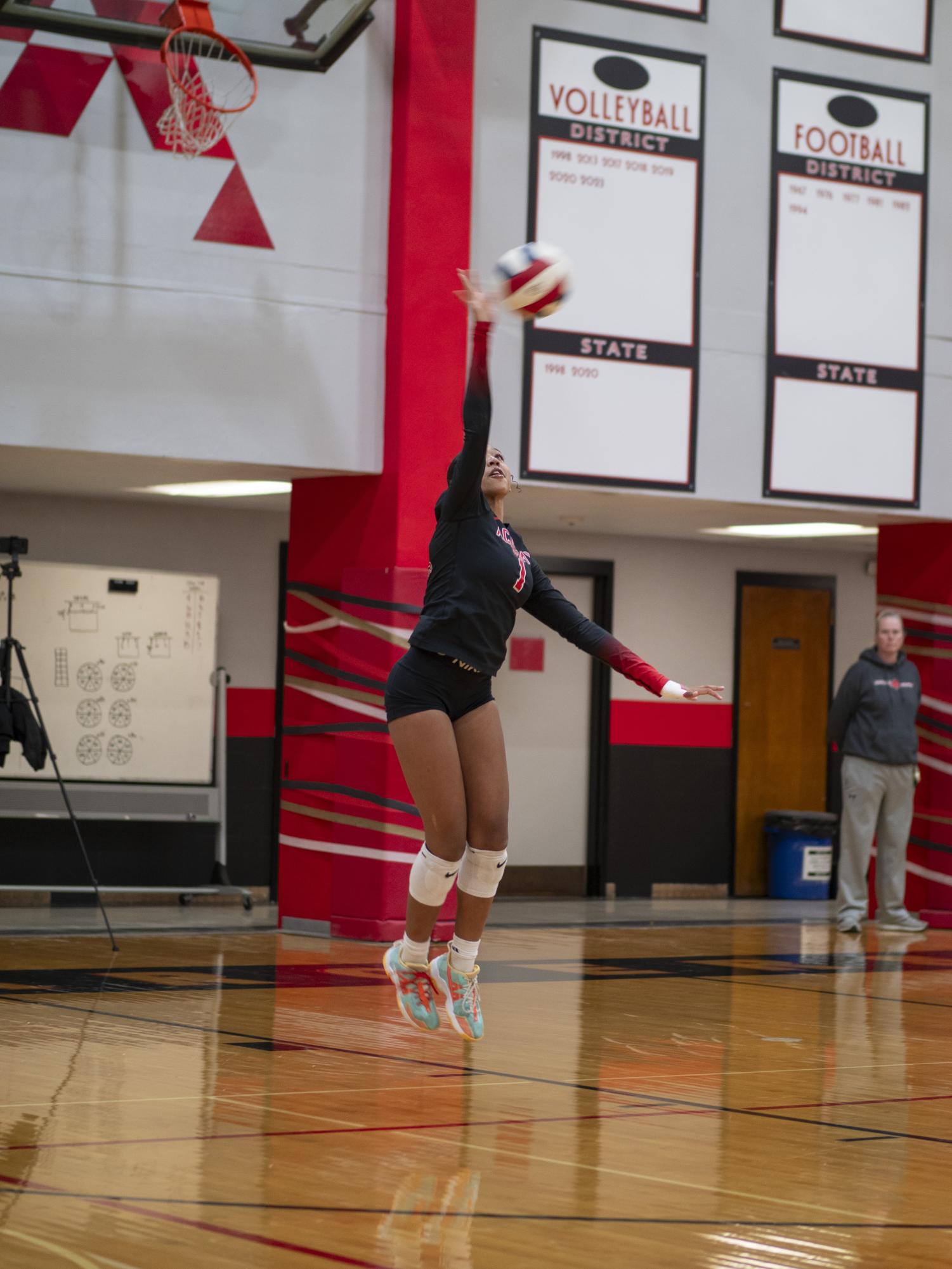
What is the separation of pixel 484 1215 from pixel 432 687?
2.15 m

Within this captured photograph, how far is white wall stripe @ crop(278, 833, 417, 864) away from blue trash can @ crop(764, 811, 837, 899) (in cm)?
511

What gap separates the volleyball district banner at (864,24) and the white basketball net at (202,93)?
3.64m

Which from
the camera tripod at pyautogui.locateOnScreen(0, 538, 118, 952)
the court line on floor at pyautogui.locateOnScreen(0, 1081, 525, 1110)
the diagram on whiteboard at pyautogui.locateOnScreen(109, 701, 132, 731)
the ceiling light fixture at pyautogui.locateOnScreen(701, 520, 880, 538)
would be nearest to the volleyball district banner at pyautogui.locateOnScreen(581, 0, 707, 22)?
the ceiling light fixture at pyautogui.locateOnScreen(701, 520, 880, 538)

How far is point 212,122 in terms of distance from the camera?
30.2ft

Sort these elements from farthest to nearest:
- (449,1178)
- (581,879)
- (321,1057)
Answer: (581,879) → (321,1057) → (449,1178)

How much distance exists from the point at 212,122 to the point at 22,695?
10.1ft

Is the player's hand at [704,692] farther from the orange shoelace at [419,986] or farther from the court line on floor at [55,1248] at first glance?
the court line on floor at [55,1248]

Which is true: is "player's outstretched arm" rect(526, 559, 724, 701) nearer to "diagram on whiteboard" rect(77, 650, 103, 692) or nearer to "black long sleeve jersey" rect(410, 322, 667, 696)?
"black long sleeve jersey" rect(410, 322, 667, 696)

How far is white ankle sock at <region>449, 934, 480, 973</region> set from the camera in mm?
5641

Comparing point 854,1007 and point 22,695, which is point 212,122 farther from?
point 854,1007

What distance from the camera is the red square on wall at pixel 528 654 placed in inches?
543

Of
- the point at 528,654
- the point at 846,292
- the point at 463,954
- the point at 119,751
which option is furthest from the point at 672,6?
the point at 463,954

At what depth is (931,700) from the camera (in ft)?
39.2

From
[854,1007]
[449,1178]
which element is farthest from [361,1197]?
[854,1007]
